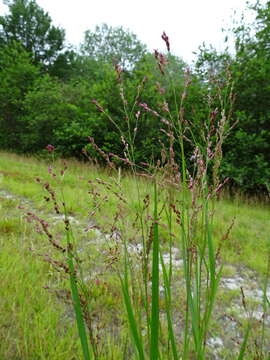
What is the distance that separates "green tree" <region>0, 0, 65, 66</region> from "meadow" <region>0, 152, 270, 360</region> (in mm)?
22634

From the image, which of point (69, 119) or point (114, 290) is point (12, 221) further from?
point (69, 119)

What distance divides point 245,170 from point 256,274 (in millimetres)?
4562

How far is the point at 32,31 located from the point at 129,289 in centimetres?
2596

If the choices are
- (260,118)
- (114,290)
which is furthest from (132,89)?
(114,290)

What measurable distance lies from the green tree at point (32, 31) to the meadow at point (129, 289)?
22634mm

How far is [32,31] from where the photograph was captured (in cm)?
2102

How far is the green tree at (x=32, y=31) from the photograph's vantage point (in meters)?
20.4

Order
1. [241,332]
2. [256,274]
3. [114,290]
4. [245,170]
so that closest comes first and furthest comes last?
[241,332] < [114,290] < [256,274] < [245,170]

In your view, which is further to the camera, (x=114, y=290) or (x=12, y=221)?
(x=12, y=221)

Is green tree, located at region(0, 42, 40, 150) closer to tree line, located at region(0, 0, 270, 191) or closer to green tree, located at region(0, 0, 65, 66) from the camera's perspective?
tree line, located at region(0, 0, 270, 191)

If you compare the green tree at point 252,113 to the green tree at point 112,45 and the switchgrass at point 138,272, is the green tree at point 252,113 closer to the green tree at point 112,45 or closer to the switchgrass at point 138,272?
the switchgrass at point 138,272

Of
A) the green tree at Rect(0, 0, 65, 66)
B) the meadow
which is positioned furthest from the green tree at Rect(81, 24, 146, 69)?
the meadow

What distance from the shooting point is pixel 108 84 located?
28.3 feet

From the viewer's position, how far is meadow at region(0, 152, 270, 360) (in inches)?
25.6
